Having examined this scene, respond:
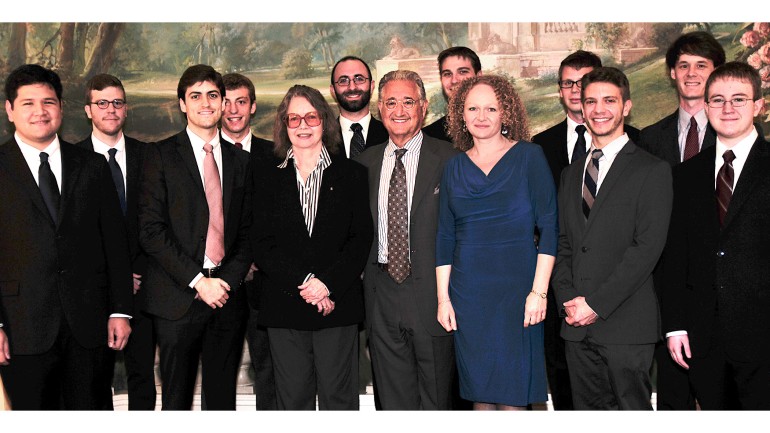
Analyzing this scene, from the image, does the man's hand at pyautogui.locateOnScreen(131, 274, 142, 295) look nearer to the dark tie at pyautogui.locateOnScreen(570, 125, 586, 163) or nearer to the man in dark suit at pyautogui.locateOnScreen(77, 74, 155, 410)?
the man in dark suit at pyautogui.locateOnScreen(77, 74, 155, 410)

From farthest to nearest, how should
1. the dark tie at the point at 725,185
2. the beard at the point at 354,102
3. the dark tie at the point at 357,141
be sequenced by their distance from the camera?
the beard at the point at 354,102 < the dark tie at the point at 357,141 < the dark tie at the point at 725,185

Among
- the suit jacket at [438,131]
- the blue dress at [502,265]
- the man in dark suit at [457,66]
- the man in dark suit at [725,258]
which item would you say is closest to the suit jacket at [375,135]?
the suit jacket at [438,131]

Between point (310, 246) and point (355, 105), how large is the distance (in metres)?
1.40

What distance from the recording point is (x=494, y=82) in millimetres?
4348

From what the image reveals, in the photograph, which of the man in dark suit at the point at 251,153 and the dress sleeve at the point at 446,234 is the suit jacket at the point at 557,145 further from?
the man in dark suit at the point at 251,153

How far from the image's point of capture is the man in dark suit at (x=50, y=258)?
13.9 ft

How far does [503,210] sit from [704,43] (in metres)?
1.77

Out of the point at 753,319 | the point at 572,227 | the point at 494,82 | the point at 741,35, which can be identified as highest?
the point at 741,35

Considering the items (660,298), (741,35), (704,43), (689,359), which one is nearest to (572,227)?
(660,298)

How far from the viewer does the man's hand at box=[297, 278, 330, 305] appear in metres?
4.41

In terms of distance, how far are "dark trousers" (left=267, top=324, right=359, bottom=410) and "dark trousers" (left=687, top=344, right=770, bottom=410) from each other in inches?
66.3

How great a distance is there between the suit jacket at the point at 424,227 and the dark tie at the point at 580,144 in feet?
2.68

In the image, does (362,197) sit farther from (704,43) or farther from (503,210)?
(704,43)

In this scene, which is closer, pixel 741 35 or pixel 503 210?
pixel 503 210
